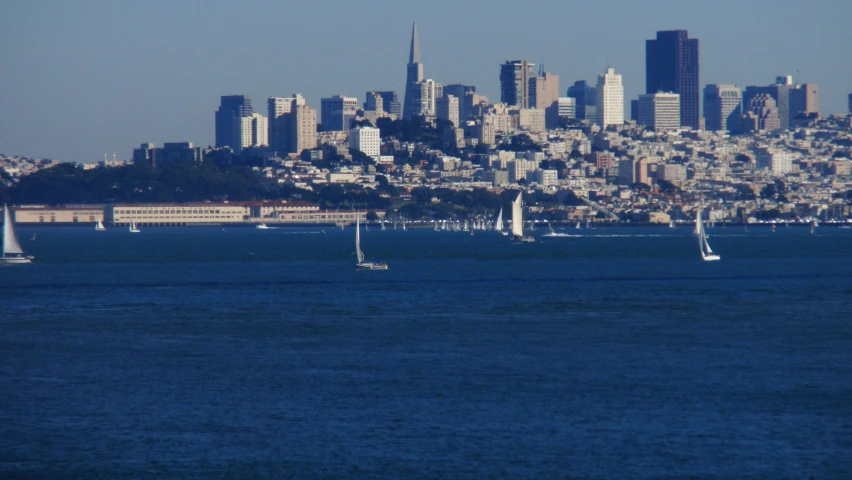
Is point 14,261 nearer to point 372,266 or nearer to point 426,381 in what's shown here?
point 372,266

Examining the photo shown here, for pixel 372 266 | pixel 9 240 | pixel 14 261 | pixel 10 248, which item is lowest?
pixel 372 266

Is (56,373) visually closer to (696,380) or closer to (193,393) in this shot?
(193,393)

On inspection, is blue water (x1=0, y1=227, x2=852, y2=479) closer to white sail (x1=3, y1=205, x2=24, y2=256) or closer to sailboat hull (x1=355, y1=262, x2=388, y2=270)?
sailboat hull (x1=355, y1=262, x2=388, y2=270)

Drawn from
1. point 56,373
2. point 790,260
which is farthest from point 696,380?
point 790,260

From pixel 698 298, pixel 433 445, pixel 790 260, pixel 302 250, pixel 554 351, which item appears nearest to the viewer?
pixel 433 445

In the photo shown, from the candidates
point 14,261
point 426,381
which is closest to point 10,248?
point 14,261

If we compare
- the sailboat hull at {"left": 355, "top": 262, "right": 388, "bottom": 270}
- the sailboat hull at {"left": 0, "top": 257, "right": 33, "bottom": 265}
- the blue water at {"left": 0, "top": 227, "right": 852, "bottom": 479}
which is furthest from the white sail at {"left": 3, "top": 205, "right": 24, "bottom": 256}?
the sailboat hull at {"left": 355, "top": 262, "right": 388, "bottom": 270}

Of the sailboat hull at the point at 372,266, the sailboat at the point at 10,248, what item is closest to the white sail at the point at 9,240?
the sailboat at the point at 10,248

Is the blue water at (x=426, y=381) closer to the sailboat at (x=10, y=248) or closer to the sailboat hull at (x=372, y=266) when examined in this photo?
the sailboat hull at (x=372, y=266)
